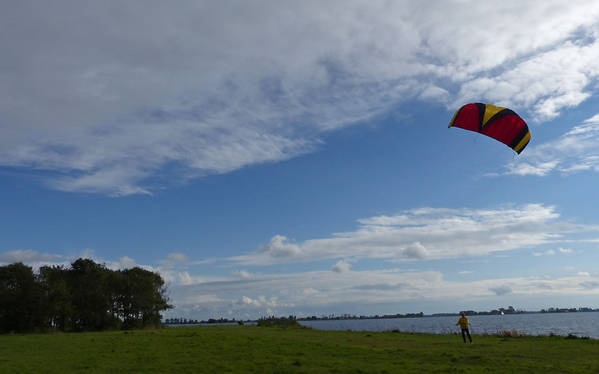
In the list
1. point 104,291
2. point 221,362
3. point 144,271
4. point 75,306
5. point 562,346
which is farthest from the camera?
point 144,271

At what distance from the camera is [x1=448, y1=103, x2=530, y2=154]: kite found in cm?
2606

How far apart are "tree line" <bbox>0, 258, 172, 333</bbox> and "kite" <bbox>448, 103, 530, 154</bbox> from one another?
5765 centimetres

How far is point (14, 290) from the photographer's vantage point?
58.2 meters

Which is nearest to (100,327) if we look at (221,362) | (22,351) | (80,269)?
(80,269)

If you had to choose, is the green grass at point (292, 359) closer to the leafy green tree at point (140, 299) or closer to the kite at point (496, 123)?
the kite at point (496, 123)

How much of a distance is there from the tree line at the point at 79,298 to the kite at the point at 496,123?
57651 mm

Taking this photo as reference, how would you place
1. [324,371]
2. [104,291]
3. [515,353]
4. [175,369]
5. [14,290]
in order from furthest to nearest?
[104,291], [14,290], [515,353], [175,369], [324,371]

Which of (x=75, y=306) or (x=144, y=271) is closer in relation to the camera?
(x=75, y=306)

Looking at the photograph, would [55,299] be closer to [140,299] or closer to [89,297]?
[89,297]

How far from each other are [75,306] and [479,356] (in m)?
60.1

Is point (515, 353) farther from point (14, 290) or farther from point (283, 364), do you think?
point (14, 290)

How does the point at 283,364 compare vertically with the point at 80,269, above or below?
below

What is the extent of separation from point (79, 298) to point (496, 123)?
6355 cm

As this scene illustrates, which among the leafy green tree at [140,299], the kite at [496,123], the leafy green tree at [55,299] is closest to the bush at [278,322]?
the leafy green tree at [140,299]
